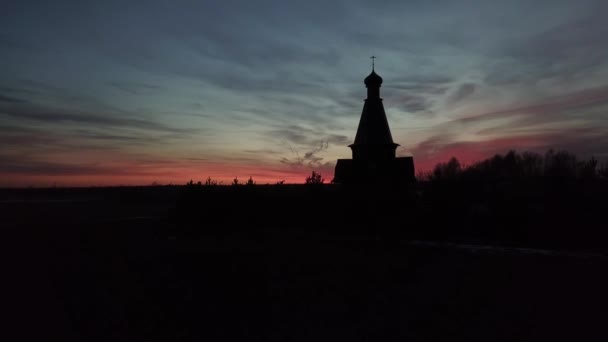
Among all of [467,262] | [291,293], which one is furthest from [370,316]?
[467,262]

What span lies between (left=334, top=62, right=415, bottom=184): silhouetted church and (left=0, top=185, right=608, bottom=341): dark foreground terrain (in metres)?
6.37

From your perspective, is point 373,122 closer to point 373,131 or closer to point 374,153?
point 373,131

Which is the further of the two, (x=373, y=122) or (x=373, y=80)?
(x=373, y=80)

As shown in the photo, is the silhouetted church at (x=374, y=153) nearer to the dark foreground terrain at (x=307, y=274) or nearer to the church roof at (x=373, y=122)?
the church roof at (x=373, y=122)

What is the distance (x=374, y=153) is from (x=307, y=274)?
63.9 ft

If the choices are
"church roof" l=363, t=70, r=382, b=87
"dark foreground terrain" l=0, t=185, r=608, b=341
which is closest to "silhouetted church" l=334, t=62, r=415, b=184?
"church roof" l=363, t=70, r=382, b=87

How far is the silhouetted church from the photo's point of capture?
98.6 feet

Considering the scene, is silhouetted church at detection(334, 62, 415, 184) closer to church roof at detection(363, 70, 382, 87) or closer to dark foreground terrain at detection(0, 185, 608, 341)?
church roof at detection(363, 70, 382, 87)

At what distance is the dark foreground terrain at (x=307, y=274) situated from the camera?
27.2 ft

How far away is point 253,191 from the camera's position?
23.1 m

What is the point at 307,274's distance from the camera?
1216cm


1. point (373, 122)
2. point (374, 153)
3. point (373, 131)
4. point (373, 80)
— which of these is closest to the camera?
point (374, 153)

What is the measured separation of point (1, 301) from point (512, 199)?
83.6 ft

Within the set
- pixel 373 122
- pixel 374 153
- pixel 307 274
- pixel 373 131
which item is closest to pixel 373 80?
pixel 373 122
